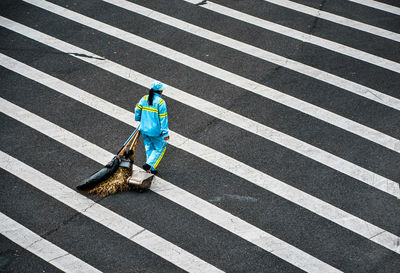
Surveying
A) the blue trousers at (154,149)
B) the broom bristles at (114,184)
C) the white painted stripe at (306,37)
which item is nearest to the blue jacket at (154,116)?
the blue trousers at (154,149)

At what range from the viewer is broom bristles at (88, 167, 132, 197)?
9234 millimetres

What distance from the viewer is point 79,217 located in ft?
28.8

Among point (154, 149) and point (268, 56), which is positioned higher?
point (268, 56)

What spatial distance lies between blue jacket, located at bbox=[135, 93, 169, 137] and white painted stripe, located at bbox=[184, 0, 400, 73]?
556cm

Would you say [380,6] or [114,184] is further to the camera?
[380,6]

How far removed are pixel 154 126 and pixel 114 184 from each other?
4.16 ft

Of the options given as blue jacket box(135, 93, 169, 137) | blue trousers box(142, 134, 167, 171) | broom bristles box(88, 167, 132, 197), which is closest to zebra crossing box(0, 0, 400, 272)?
broom bristles box(88, 167, 132, 197)

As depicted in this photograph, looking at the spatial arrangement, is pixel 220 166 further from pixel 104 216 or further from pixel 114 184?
pixel 104 216


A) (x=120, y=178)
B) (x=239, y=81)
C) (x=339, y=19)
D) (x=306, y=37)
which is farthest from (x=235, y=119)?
(x=339, y=19)

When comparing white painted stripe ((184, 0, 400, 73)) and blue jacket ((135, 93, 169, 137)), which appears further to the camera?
white painted stripe ((184, 0, 400, 73))

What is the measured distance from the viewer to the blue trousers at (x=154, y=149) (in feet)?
31.3

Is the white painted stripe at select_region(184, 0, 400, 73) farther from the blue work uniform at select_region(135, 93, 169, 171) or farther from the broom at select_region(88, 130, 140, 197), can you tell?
the broom at select_region(88, 130, 140, 197)

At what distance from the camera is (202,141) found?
10.4m

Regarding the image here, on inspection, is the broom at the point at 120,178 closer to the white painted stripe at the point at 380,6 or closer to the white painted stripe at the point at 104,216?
the white painted stripe at the point at 104,216
